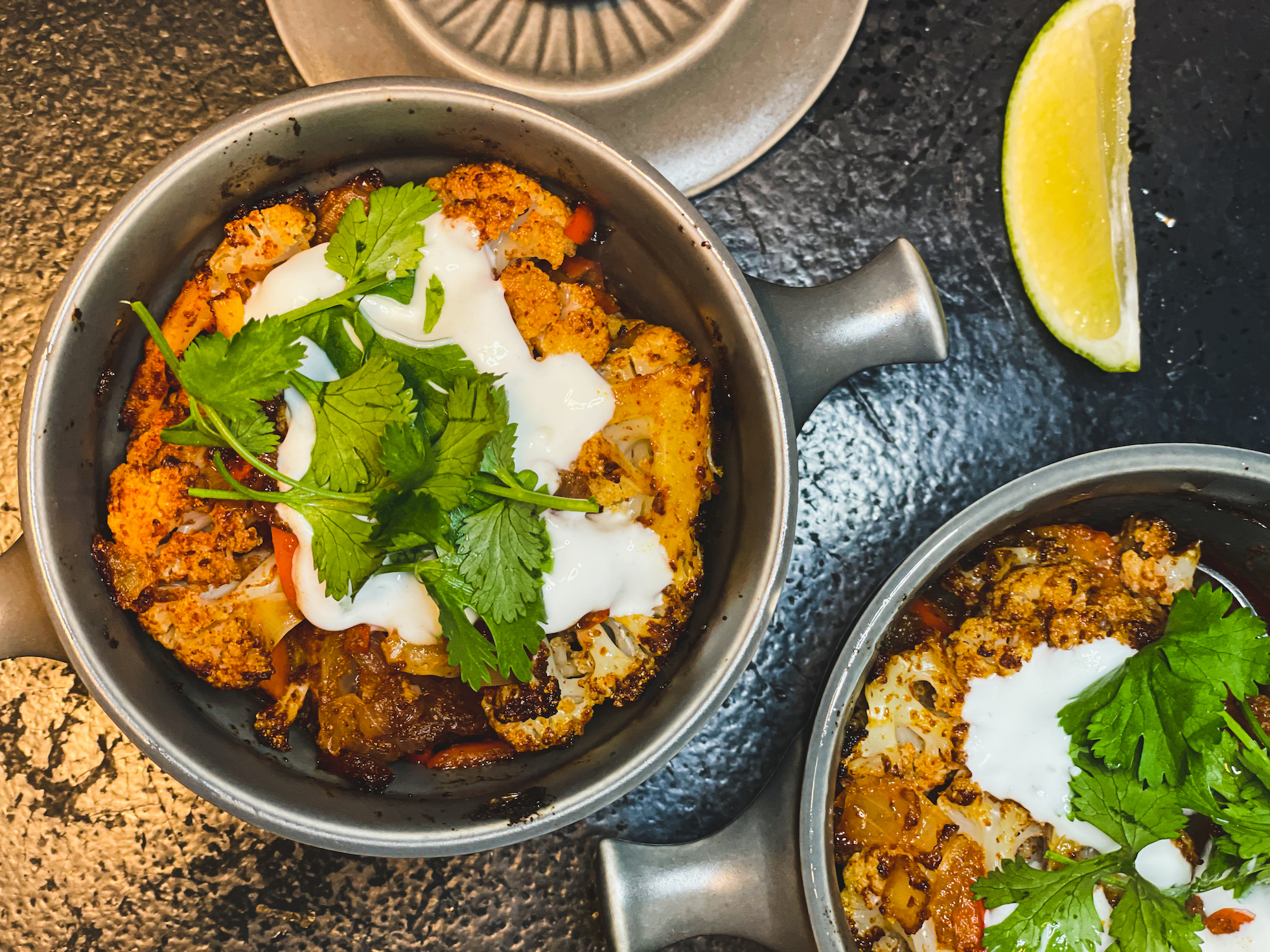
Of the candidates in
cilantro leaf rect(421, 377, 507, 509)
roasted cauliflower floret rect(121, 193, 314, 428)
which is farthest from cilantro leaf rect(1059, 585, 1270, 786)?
roasted cauliflower floret rect(121, 193, 314, 428)

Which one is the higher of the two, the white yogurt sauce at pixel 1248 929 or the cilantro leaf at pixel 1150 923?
the cilantro leaf at pixel 1150 923

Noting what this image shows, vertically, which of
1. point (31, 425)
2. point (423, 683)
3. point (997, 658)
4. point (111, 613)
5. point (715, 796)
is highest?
point (31, 425)

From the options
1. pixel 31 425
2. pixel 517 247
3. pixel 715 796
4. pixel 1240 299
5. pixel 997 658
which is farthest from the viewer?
pixel 1240 299

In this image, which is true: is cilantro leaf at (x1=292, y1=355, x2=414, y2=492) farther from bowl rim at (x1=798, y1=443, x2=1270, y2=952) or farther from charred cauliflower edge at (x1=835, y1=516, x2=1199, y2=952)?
charred cauliflower edge at (x1=835, y1=516, x2=1199, y2=952)

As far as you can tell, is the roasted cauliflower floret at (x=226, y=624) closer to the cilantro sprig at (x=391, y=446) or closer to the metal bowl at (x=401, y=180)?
the metal bowl at (x=401, y=180)

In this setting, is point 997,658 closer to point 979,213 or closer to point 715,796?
point 715,796

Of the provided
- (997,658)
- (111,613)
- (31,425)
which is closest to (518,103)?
(31,425)

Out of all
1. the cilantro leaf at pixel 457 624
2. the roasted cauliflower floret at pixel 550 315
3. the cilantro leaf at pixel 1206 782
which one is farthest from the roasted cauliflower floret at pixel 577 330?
the cilantro leaf at pixel 1206 782

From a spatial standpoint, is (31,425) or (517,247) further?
(517,247)
